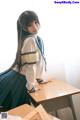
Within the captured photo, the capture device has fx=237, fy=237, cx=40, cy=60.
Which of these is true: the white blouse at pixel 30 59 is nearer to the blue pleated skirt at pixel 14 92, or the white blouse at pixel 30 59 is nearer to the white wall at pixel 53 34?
the blue pleated skirt at pixel 14 92

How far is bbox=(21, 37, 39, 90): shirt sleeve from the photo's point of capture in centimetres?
192

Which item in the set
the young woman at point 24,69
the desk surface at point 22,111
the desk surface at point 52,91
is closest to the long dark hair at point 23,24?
the young woman at point 24,69

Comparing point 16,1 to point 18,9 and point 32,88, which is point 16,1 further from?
point 32,88

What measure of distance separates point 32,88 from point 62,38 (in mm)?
826

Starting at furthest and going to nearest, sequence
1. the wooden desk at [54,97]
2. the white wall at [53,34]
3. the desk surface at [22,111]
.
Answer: the white wall at [53,34], the wooden desk at [54,97], the desk surface at [22,111]

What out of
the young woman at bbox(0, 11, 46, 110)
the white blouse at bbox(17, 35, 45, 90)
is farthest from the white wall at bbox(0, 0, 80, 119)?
the white blouse at bbox(17, 35, 45, 90)

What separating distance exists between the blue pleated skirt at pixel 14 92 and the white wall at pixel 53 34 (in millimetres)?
424

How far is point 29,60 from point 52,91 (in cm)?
33

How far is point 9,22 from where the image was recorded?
93.4 inches

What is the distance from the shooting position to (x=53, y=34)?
254 centimetres

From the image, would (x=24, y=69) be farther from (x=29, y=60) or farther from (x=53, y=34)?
(x=53, y=34)

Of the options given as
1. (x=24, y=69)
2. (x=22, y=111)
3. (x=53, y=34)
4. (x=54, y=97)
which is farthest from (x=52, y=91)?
(x=53, y=34)

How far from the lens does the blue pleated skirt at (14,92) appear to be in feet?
6.44

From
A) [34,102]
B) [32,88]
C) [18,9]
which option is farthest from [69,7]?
[34,102]
